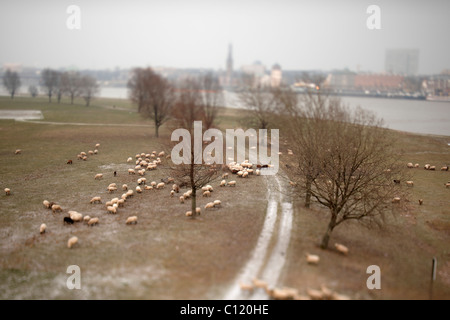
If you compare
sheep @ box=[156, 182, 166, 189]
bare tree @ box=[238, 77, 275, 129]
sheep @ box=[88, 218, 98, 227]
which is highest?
bare tree @ box=[238, 77, 275, 129]

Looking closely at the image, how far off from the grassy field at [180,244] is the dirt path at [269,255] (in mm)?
450

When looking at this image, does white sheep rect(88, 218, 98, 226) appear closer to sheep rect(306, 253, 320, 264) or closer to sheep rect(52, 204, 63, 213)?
sheep rect(52, 204, 63, 213)

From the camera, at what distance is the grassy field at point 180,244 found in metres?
16.0

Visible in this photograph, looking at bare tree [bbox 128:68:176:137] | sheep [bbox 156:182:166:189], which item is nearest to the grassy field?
sheep [bbox 156:182:166:189]

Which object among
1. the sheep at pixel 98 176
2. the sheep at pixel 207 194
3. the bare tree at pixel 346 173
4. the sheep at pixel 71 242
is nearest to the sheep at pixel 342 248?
the bare tree at pixel 346 173

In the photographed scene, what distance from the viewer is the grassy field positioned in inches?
629

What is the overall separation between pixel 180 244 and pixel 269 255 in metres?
4.78

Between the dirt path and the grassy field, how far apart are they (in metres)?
0.45

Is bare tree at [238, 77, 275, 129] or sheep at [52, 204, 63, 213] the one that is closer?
sheep at [52, 204, 63, 213]

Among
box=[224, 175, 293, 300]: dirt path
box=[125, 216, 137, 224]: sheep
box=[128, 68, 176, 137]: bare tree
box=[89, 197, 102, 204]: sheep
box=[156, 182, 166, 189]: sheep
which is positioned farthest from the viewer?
box=[128, 68, 176, 137]: bare tree

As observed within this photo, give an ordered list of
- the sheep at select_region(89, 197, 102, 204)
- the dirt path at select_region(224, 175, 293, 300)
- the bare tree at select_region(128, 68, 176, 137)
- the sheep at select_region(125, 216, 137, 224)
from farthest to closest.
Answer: the bare tree at select_region(128, 68, 176, 137)
the sheep at select_region(89, 197, 102, 204)
the sheep at select_region(125, 216, 137, 224)
the dirt path at select_region(224, 175, 293, 300)

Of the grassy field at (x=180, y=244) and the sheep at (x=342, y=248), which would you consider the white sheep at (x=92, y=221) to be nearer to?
the grassy field at (x=180, y=244)

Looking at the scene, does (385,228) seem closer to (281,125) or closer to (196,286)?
(196,286)

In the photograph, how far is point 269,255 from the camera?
18.5 meters
